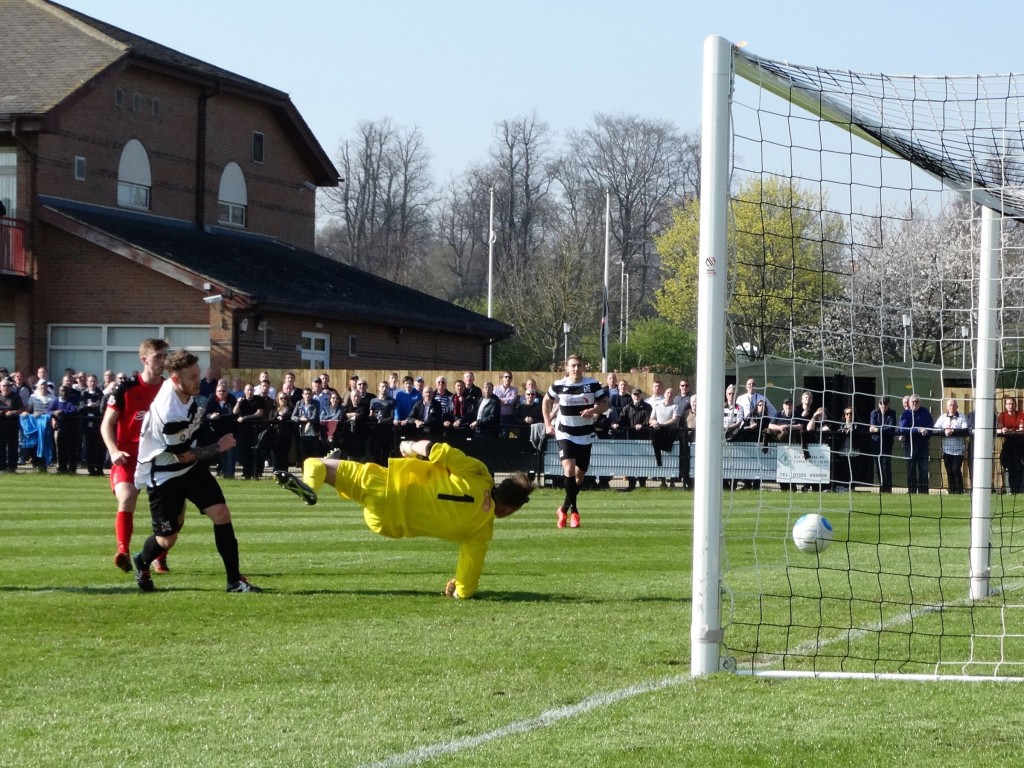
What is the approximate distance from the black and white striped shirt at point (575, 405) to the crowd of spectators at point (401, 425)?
4.32m

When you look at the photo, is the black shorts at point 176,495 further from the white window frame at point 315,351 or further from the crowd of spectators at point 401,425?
the white window frame at point 315,351

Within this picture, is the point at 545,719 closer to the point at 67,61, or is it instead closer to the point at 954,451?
the point at 954,451

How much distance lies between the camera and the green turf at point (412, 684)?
18.4 ft

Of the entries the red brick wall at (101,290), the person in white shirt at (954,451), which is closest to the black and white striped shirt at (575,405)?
the person in white shirt at (954,451)

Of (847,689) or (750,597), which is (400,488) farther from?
(847,689)

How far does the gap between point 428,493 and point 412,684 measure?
2783mm

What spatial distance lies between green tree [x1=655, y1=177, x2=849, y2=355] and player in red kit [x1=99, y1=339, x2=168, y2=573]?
499cm

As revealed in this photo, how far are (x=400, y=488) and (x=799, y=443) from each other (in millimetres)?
11328

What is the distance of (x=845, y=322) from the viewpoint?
1125 centimetres

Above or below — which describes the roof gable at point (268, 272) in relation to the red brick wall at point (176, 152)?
below

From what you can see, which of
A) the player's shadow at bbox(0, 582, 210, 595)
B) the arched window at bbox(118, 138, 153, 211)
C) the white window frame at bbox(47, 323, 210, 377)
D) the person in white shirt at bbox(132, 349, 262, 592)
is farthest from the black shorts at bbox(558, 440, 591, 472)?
the arched window at bbox(118, 138, 153, 211)

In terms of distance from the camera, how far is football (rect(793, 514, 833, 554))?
31.3 ft

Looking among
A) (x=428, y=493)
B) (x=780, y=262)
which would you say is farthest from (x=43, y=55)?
(x=780, y=262)

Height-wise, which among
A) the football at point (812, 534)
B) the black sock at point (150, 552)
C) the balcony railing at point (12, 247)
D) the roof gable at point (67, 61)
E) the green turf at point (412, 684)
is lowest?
the green turf at point (412, 684)
